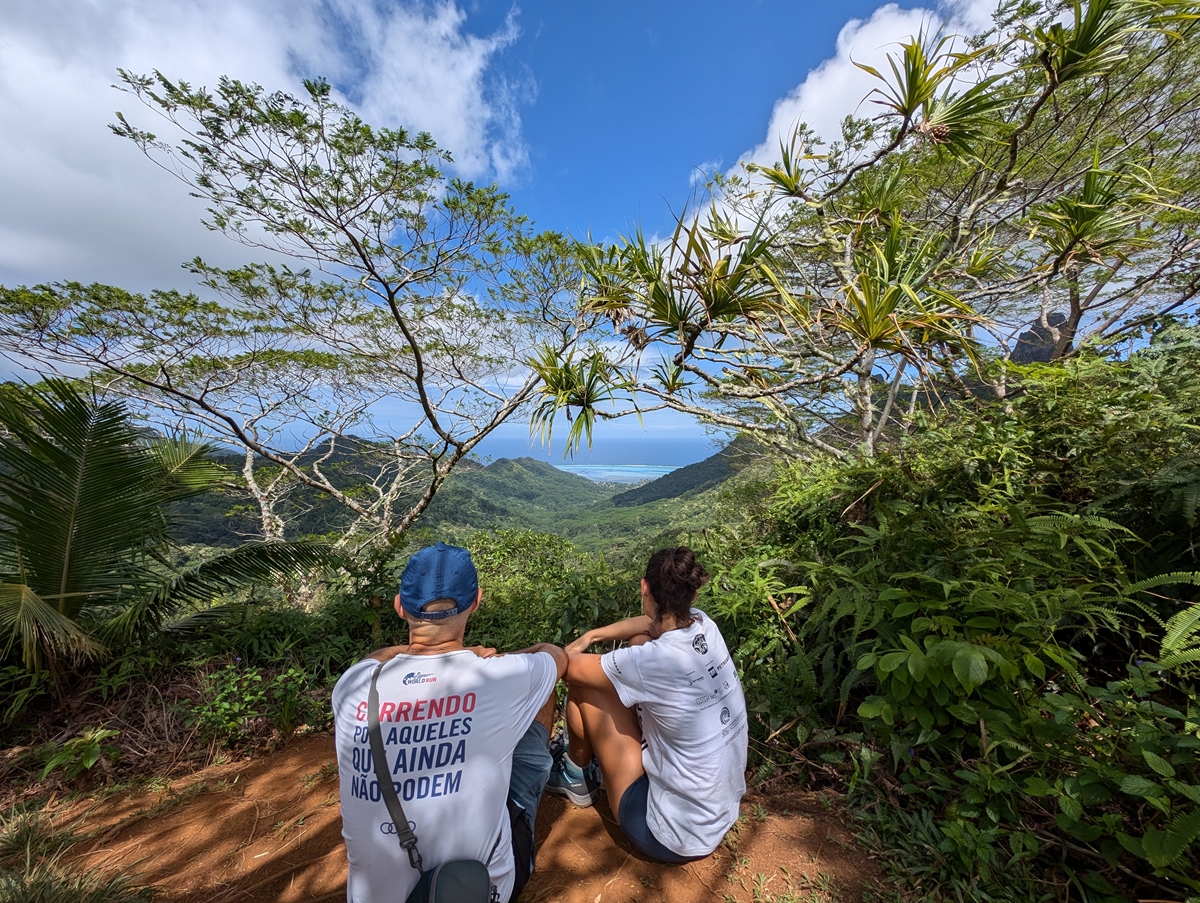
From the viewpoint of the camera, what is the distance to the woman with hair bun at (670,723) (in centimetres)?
151

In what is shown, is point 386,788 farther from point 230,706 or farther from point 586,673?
point 230,706

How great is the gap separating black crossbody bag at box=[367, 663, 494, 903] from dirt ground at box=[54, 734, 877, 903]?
61cm

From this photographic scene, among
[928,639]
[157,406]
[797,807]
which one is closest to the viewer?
[928,639]

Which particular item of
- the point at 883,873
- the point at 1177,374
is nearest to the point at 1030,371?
the point at 1177,374

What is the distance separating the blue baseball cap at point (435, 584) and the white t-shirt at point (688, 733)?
619 mm

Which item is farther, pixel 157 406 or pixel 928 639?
pixel 157 406

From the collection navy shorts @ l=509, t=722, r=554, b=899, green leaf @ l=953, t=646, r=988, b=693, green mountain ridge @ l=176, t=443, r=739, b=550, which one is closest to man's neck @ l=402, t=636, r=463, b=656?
navy shorts @ l=509, t=722, r=554, b=899

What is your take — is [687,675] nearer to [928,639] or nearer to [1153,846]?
[928,639]

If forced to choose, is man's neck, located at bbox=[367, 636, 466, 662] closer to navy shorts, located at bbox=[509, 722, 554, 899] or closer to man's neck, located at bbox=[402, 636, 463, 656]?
man's neck, located at bbox=[402, 636, 463, 656]

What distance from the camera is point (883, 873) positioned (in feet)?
4.71

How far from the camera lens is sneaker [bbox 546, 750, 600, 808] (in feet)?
6.33

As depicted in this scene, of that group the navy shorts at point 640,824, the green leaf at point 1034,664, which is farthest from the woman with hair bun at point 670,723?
the green leaf at point 1034,664

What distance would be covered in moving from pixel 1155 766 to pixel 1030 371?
6.89 ft

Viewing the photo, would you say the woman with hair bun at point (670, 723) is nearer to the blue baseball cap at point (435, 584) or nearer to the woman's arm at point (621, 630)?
the woman's arm at point (621, 630)
